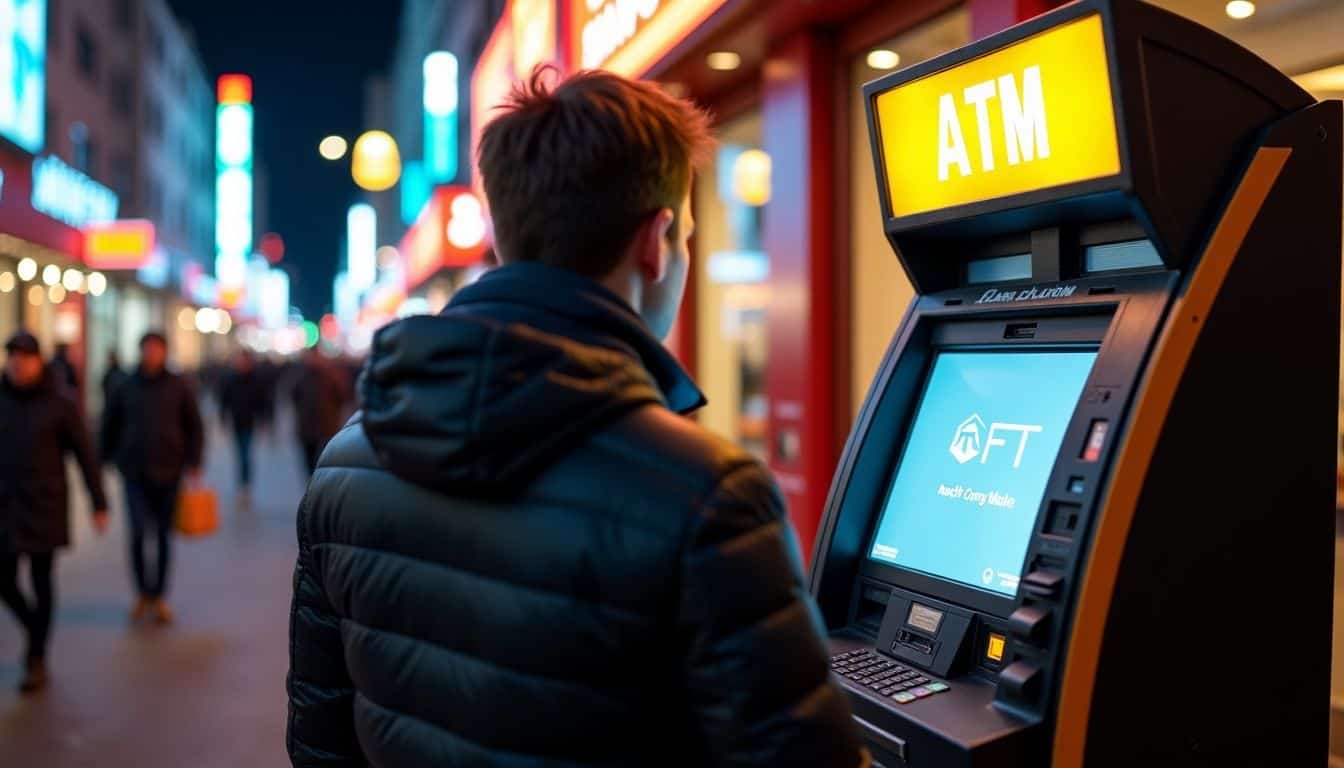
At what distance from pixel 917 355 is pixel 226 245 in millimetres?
52223

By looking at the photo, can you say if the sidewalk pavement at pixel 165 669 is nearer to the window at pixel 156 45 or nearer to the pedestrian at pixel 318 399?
the pedestrian at pixel 318 399

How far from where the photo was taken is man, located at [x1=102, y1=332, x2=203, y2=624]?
6812mm

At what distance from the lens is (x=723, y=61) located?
545 centimetres

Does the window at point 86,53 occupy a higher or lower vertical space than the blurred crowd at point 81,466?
higher

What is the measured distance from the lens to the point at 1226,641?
1.92 m

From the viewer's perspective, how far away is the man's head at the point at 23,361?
5.74 m

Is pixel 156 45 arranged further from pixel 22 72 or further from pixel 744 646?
pixel 744 646

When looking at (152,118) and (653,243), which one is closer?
(653,243)

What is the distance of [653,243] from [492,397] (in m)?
0.34

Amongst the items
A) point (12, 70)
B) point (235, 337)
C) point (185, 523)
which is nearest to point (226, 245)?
point (235, 337)

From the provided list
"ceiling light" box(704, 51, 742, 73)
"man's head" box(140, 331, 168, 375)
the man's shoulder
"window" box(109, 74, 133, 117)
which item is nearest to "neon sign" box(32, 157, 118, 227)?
"window" box(109, 74, 133, 117)

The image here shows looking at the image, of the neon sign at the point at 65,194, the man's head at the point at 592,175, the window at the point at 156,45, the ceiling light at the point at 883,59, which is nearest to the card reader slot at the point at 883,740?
the man's head at the point at 592,175

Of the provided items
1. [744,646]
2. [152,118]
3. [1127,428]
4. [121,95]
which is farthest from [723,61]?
[152,118]

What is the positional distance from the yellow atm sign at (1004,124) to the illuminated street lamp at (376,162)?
39.6ft
